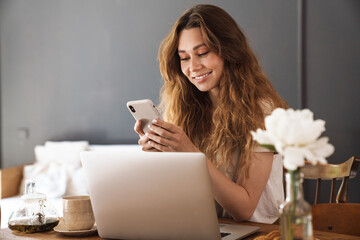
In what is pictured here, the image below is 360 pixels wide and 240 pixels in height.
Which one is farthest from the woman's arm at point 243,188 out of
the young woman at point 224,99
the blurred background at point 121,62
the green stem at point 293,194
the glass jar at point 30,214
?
the blurred background at point 121,62

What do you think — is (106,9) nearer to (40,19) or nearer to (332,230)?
(40,19)

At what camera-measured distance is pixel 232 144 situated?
171 cm

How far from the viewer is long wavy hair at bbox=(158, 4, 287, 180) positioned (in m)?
1.71

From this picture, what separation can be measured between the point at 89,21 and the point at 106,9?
0.24m

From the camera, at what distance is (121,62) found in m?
4.34

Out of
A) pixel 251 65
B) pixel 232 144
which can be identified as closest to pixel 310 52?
pixel 251 65

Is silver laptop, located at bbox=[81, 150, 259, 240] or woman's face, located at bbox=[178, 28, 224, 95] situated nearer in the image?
silver laptop, located at bbox=[81, 150, 259, 240]

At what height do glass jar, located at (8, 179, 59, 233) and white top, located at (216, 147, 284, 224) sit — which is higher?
glass jar, located at (8, 179, 59, 233)

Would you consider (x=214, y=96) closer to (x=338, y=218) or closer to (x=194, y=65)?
(x=194, y=65)

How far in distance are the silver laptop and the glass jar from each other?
218mm

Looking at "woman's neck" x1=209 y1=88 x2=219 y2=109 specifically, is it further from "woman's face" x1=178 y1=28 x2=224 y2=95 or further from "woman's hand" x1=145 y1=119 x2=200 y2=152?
"woman's hand" x1=145 y1=119 x2=200 y2=152

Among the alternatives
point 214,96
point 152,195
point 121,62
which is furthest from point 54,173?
point 152,195

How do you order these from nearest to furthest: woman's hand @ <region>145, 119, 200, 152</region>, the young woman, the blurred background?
1. woman's hand @ <region>145, 119, 200, 152</region>
2. the young woman
3. the blurred background

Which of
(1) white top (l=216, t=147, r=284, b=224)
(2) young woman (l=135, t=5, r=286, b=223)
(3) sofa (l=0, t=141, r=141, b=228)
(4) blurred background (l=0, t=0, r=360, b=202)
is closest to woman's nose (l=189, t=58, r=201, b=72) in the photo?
(2) young woman (l=135, t=5, r=286, b=223)
